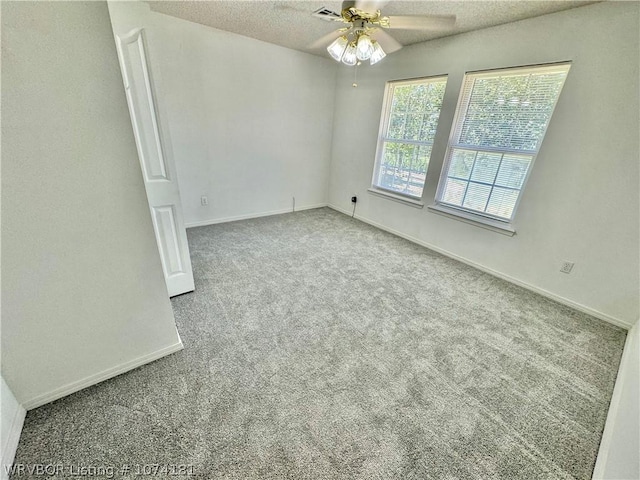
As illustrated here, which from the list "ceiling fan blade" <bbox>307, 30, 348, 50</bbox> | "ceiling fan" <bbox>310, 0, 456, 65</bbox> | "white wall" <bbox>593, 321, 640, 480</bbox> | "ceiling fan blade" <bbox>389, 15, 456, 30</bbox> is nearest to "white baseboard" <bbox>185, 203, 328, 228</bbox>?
"ceiling fan blade" <bbox>307, 30, 348, 50</bbox>

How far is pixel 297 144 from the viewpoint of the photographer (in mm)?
4027

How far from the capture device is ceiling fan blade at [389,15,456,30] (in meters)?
1.53

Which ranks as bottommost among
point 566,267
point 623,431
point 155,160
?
point 623,431

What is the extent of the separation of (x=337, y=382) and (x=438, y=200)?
8.22ft

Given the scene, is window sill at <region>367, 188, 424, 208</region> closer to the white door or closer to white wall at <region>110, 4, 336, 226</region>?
white wall at <region>110, 4, 336, 226</region>

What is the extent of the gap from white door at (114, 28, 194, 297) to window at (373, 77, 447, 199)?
2773mm

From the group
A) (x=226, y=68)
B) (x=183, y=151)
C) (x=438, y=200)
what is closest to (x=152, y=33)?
(x=226, y=68)

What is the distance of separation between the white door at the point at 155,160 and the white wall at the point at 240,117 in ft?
4.10

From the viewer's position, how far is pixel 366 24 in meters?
1.64

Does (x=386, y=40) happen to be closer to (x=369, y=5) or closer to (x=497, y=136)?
(x=369, y=5)

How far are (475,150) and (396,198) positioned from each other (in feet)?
3.53

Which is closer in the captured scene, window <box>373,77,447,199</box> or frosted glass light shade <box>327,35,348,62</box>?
frosted glass light shade <box>327,35,348,62</box>

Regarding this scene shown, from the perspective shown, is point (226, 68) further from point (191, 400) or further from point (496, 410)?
point (496, 410)

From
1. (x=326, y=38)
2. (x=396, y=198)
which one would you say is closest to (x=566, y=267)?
(x=396, y=198)
